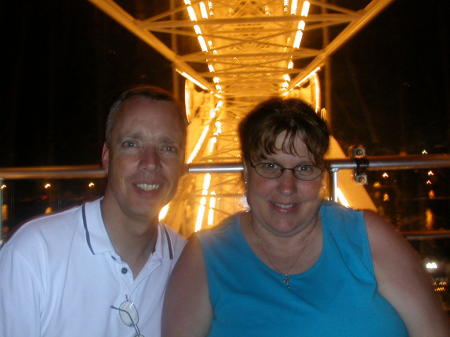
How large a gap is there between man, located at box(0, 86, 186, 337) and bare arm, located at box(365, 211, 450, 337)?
31.3 inches

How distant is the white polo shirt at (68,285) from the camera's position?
145 centimetres

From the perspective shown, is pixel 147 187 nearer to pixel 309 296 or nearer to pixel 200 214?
pixel 309 296

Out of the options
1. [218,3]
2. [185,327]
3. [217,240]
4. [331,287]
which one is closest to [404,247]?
[331,287]

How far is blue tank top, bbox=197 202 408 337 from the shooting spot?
148cm

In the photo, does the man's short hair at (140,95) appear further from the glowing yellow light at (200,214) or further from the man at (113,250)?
the glowing yellow light at (200,214)

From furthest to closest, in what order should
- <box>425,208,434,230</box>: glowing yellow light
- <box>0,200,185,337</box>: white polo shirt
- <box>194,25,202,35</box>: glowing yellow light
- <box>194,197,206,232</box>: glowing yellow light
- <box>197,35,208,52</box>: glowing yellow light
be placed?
1. <box>197,35,208,52</box>: glowing yellow light
2. <box>425,208,434,230</box>: glowing yellow light
3. <box>194,197,206,232</box>: glowing yellow light
4. <box>194,25,202,35</box>: glowing yellow light
5. <box>0,200,185,337</box>: white polo shirt

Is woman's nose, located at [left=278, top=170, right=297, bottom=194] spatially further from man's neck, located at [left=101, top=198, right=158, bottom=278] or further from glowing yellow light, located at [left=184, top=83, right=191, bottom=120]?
glowing yellow light, located at [left=184, top=83, right=191, bottom=120]

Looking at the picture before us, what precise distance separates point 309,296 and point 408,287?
32 cm

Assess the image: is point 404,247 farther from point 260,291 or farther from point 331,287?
point 260,291

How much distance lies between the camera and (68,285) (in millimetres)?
1504

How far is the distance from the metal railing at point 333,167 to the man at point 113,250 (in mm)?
455

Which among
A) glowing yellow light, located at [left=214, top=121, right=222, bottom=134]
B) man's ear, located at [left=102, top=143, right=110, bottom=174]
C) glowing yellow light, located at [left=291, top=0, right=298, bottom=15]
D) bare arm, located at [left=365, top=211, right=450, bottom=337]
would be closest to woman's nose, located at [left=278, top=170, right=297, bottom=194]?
bare arm, located at [left=365, top=211, right=450, bottom=337]

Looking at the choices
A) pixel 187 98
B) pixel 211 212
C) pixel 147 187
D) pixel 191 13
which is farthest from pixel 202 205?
pixel 147 187

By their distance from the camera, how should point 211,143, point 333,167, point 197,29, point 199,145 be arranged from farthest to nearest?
1. point 211,143
2. point 199,145
3. point 197,29
4. point 333,167
